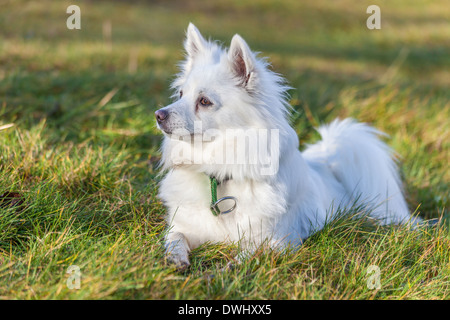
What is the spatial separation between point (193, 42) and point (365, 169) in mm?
1654

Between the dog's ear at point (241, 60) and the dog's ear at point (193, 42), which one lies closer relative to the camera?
the dog's ear at point (241, 60)

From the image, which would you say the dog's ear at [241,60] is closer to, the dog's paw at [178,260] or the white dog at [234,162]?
the white dog at [234,162]

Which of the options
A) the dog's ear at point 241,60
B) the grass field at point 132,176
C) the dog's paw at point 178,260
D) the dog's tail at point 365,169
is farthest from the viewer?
the dog's tail at point 365,169

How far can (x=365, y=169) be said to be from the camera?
3764 mm

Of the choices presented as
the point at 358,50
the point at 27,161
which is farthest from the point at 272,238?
the point at 358,50

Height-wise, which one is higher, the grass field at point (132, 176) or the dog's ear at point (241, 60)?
the dog's ear at point (241, 60)

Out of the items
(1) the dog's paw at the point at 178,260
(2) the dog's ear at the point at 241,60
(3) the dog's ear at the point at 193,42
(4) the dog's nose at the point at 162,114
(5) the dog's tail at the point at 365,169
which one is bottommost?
(1) the dog's paw at the point at 178,260

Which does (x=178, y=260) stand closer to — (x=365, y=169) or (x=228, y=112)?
(x=228, y=112)

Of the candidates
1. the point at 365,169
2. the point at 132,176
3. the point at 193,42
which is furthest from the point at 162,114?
the point at 365,169

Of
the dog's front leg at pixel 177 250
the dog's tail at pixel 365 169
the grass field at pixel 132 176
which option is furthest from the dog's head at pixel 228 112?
the dog's tail at pixel 365 169

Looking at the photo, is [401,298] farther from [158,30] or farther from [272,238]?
[158,30]

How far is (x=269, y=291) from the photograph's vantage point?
2498mm

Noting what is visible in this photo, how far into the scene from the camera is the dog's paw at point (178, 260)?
104 inches

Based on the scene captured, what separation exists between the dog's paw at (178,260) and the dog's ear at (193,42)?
4.79 ft
